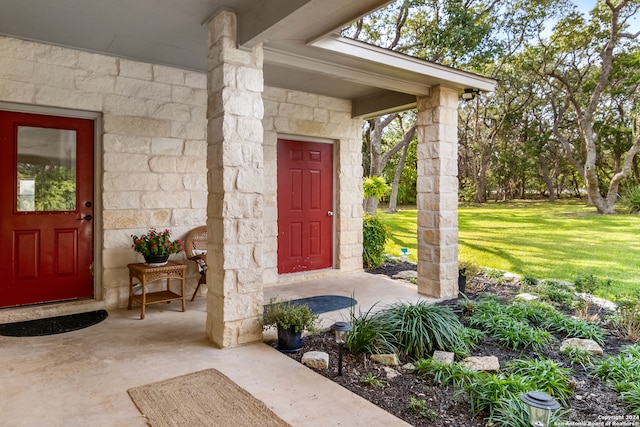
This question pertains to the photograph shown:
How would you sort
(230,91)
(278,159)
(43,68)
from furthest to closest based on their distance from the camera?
(278,159), (43,68), (230,91)

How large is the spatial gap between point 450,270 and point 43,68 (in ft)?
15.3

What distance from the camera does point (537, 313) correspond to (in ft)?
12.0

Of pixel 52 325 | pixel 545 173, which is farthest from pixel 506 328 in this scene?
pixel 545 173

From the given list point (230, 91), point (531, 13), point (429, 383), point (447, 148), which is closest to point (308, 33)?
point (230, 91)

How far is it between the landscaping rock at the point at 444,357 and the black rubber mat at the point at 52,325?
117 inches

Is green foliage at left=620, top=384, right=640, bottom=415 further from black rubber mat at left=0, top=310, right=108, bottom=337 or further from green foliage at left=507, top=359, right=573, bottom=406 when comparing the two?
black rubber mat at left=0, top=310, right=108, bottom=337

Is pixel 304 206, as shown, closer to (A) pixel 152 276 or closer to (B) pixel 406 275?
(B) pixel 406 275

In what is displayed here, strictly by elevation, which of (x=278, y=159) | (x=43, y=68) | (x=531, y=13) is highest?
(x=531, y=13)

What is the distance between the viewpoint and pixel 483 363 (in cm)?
264

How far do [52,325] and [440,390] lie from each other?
3289mm

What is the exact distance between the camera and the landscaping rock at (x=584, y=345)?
2865mm

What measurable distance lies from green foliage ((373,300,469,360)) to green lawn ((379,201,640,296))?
108 inches

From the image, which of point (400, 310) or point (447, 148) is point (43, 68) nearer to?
point (400, 310)

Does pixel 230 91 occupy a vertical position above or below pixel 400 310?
above
